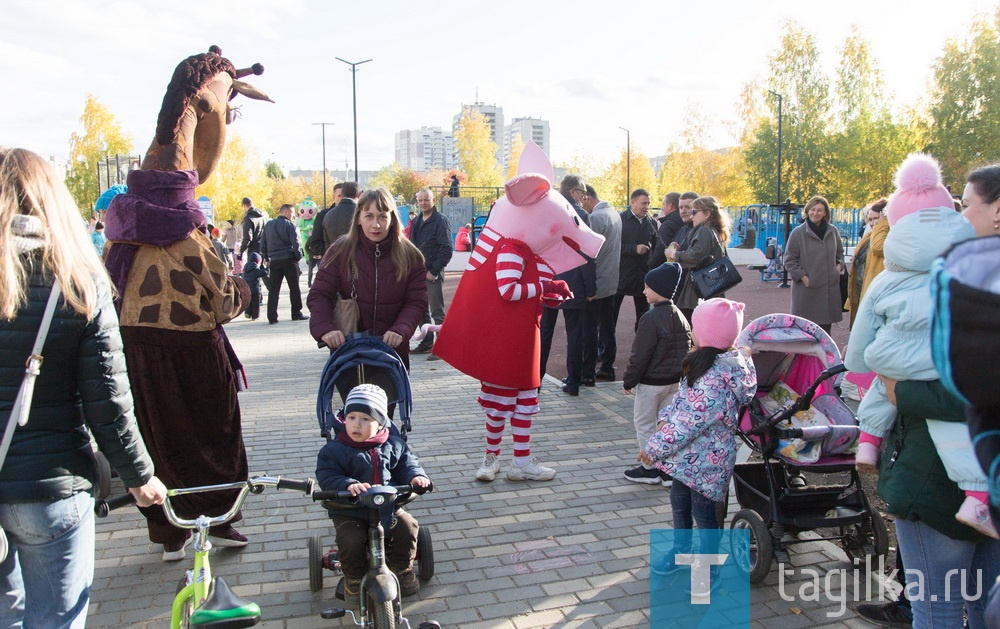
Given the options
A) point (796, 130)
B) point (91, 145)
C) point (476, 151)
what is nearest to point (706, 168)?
point (796, 130)

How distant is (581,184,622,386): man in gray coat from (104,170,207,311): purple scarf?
478 cm

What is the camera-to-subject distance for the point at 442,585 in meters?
4.20

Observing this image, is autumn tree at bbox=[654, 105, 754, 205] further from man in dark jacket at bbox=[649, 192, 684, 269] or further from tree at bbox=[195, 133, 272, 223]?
man in dark jacket at bbox=[649, 192, 684, 269]

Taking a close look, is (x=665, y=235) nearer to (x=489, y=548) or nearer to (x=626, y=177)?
(x=489, y=548)

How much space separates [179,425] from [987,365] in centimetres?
401

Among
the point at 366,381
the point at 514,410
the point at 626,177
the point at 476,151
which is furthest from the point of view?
the point at 476,151

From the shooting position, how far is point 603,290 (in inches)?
336

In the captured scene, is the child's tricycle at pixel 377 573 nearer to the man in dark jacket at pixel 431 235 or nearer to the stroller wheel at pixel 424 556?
the stroller wheel at pixel 424 556

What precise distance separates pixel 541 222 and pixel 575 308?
7.94 ft

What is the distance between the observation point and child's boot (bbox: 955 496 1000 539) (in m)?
2.54

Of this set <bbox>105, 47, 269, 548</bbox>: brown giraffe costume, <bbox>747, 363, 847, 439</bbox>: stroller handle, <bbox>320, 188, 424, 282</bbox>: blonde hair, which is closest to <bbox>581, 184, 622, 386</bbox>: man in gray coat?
<bbox>320, 188, 424, 282</bbox>: blonde hair

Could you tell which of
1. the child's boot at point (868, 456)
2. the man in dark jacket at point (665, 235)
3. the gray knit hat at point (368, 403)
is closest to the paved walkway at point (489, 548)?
the gray knit hat at point (368, 403)

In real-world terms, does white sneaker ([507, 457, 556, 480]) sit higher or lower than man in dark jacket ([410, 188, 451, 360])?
lower

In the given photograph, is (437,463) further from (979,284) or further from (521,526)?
(979,284)
